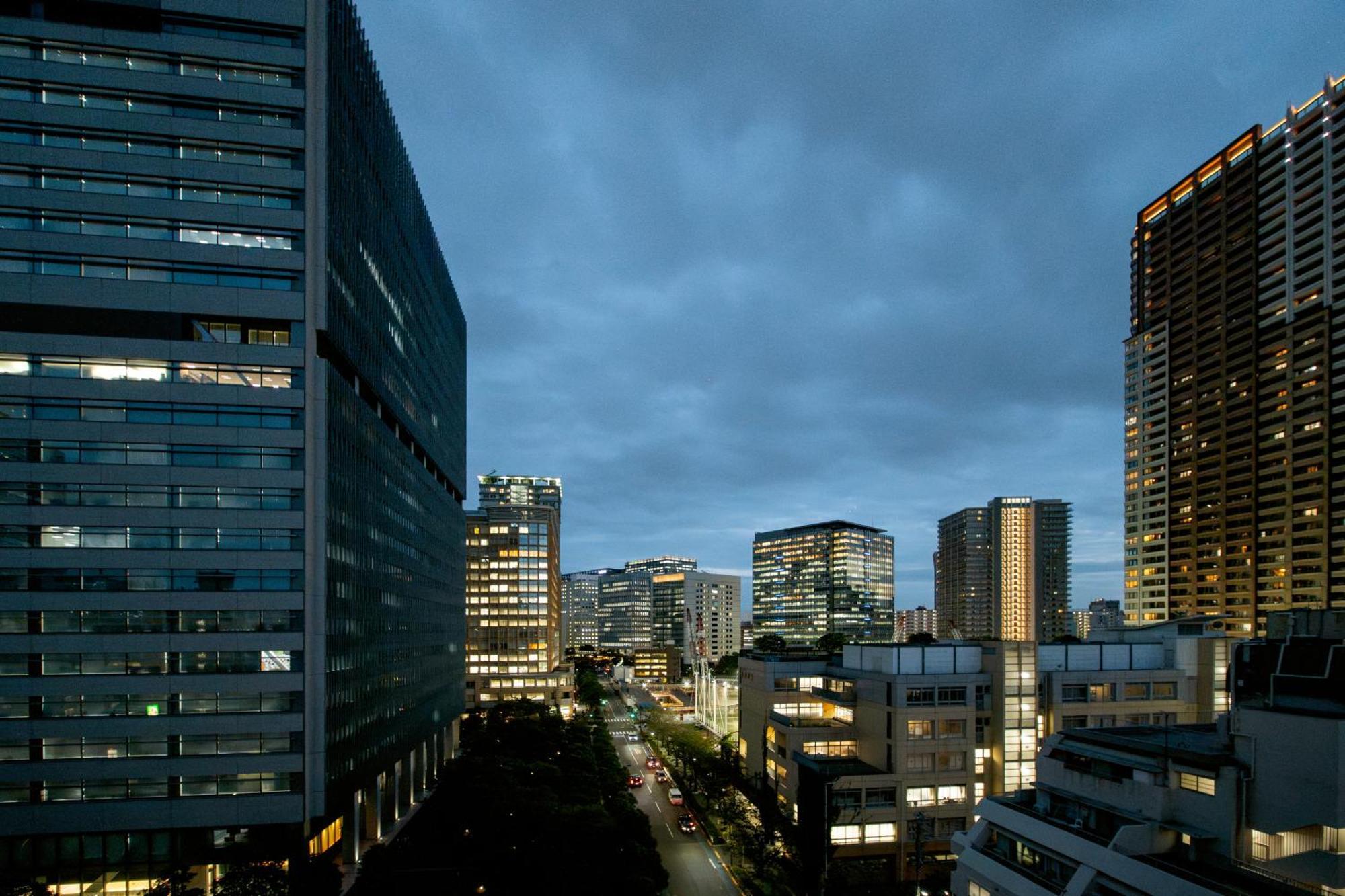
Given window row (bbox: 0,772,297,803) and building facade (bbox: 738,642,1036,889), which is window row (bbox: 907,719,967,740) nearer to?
building facade (bbox: 738,642,1036,889)

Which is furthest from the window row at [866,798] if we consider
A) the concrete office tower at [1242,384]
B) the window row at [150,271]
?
the concrete office tower at [1242,384]

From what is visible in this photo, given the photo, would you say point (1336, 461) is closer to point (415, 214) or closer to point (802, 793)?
point (802, 793)

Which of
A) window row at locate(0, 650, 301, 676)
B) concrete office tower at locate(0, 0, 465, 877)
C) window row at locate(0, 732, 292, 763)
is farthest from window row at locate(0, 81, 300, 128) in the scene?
window row at locate(0, 732, 292, 763)

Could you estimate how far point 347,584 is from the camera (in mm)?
61812

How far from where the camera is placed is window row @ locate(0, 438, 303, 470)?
166 feet

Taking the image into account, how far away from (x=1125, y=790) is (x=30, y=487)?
75.5 metres

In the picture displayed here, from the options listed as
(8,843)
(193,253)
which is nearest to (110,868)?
(8,843)

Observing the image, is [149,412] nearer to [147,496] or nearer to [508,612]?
[147,496]

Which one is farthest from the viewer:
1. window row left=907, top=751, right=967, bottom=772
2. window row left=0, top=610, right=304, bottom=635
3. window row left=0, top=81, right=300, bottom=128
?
window row left=907, top=751, right=967, bottom=772

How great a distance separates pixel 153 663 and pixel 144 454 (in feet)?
50.7

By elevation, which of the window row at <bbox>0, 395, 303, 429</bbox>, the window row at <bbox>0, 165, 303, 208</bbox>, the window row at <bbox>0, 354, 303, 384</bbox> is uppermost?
the window row at <bbox>0, 165, 303, 208</bbox>

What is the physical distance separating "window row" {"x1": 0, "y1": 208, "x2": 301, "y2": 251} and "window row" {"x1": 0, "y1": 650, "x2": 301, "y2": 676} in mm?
31104

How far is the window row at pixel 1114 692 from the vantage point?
72.4 metres

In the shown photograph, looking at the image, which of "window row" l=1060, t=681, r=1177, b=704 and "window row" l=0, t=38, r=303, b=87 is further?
"window row" l=1060, t=681, r=1177, b=704
